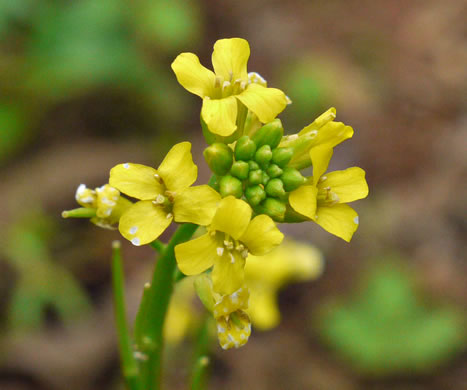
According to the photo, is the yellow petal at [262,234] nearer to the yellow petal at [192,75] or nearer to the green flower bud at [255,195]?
the green flower bud at [255,195]

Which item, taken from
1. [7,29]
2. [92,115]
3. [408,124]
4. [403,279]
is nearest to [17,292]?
[92,115]

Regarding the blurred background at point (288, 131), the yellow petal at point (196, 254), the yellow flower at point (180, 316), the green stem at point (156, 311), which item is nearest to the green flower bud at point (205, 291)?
the green stem at point (156, 311)

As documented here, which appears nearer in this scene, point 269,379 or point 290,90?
point 269,379

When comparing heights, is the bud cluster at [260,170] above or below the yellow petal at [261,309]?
above

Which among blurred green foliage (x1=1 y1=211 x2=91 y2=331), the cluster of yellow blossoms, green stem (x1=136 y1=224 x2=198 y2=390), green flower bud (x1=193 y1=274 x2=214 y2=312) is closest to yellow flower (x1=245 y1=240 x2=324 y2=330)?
green stem (x1=136 y1=224 x2=198 y2=390)

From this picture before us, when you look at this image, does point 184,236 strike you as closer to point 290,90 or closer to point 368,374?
point 368,374

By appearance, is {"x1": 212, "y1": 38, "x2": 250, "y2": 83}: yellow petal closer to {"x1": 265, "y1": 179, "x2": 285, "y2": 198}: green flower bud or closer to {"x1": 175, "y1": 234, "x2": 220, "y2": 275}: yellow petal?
A: {"x1": 265, "y1": 179, "x2": 285, "y2": 198}: green flower bud
